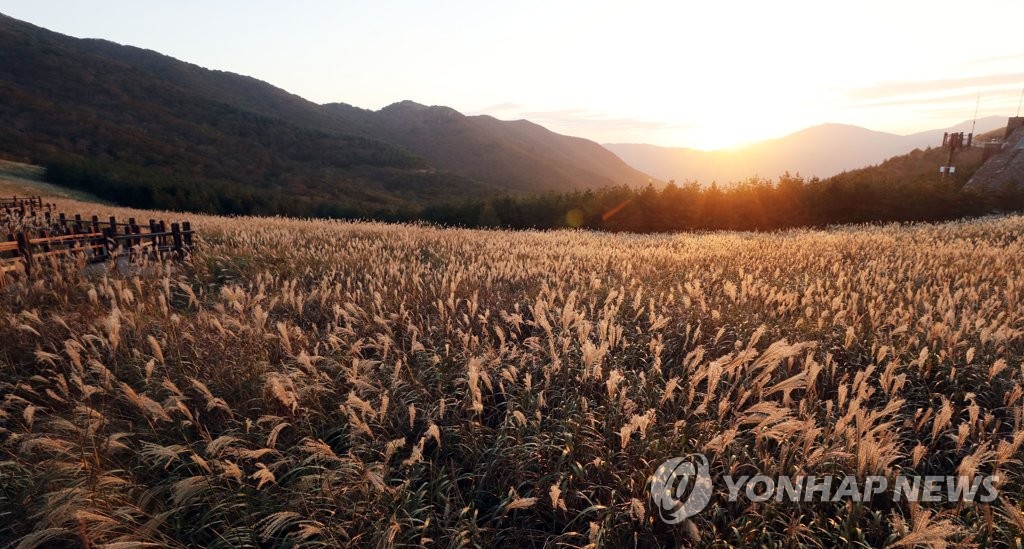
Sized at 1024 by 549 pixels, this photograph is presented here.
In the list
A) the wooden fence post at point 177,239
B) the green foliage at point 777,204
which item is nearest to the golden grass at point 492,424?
the wooden fence post at point 177,239

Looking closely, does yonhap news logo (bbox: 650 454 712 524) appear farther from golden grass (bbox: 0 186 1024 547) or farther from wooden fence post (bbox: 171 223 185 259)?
wooden fence post (bbox: 171 223 185 259)

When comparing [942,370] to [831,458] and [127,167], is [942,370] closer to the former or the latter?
[831,458]

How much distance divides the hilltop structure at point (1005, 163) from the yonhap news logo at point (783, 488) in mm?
47223

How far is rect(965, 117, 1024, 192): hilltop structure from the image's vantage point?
38375 millimetres

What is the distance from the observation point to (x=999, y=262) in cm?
746

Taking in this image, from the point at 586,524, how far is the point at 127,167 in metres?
79.7

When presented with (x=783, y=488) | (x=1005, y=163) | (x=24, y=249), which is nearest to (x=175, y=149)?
(x=24, y=249)

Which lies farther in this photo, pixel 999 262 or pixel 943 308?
pixel 999 262

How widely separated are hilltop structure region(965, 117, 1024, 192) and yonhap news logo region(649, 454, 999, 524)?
155ft

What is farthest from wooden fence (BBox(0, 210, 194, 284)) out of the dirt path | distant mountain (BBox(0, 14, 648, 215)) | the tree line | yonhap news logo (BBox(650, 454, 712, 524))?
distant mountain (BBox(0, 14, 648, 215))

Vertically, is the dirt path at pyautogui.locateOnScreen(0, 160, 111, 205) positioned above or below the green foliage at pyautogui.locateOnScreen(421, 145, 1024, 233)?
below

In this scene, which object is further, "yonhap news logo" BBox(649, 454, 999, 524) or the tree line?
the tree line

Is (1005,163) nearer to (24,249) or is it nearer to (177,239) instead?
(177,239)

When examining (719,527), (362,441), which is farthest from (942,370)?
(362,441)
